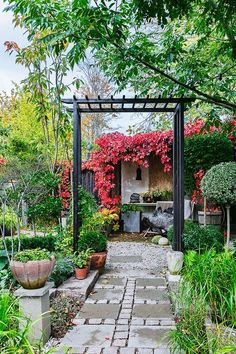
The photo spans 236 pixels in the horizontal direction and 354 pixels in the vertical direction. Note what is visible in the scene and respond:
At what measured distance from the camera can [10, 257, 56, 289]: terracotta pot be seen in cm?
293

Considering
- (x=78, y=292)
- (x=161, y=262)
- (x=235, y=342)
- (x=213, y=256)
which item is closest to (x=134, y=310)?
(x=78, y=292)

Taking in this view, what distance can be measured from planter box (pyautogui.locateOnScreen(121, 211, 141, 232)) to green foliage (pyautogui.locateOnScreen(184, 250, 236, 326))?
5834 mm

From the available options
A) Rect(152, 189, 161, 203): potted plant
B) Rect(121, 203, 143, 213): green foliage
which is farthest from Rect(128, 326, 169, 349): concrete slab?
Rect(152, 189, 161, 203): potted plant

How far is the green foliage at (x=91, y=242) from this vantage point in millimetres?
5372

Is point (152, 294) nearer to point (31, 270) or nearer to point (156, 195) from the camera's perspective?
point (31, 270)

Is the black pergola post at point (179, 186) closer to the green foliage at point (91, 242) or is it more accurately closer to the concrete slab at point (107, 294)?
the green foliage at point (91, 242)

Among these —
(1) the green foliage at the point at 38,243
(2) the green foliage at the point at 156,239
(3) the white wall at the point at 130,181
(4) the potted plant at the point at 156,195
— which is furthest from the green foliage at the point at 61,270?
(3) the white wall at the point at 130,181

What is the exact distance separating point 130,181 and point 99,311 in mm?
6487

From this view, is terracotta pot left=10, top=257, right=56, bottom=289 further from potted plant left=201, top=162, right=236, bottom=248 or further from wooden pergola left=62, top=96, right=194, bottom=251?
potted plant left=201, top=162, right=236, bottom=248

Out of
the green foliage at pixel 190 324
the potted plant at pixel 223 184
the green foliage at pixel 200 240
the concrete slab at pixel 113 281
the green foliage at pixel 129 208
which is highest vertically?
the potted plant at pixel 223 184

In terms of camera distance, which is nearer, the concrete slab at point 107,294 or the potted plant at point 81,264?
the concrete slab at point 107,294

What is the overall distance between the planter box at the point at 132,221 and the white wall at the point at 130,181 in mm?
1000

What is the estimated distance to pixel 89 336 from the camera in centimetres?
317

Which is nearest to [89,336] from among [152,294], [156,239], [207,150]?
[152,294]
